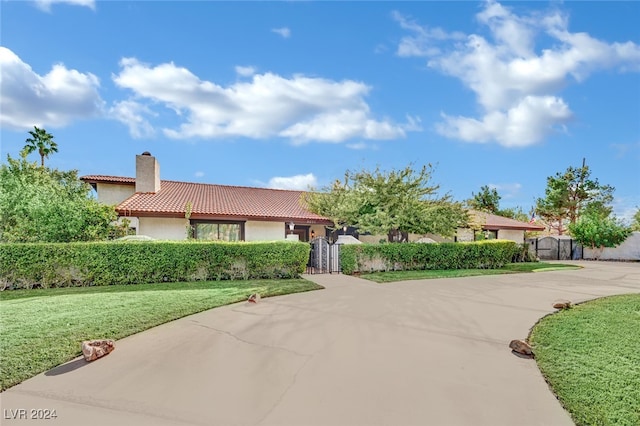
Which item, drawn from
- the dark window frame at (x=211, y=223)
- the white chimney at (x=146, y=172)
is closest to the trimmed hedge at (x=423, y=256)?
the dark window frame at (x=211, y=223)

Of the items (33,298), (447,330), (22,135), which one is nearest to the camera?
(447,330)

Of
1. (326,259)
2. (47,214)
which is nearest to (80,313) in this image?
(47,214)

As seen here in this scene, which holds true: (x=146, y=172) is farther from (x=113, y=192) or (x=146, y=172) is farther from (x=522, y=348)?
(x=522, y=348)

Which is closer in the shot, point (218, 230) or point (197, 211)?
point (197, 211)

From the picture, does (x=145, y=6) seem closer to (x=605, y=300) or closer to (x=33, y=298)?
(x=33, y=298)

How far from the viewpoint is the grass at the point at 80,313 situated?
4426 millimetres

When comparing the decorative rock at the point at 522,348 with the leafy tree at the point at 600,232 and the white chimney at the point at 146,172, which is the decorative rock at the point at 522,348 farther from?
the leafy tree at the point at 600,232

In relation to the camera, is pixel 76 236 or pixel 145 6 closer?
pixel 145 6

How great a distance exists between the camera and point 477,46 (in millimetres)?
13570

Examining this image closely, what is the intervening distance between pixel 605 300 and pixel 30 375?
12.2 metres

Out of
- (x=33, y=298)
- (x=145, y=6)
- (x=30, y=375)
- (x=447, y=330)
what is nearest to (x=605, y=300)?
(x=447, y=330)

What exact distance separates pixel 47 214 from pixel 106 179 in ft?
24.3

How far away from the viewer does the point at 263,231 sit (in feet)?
58.9

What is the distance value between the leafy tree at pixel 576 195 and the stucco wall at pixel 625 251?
9028 millimetres
